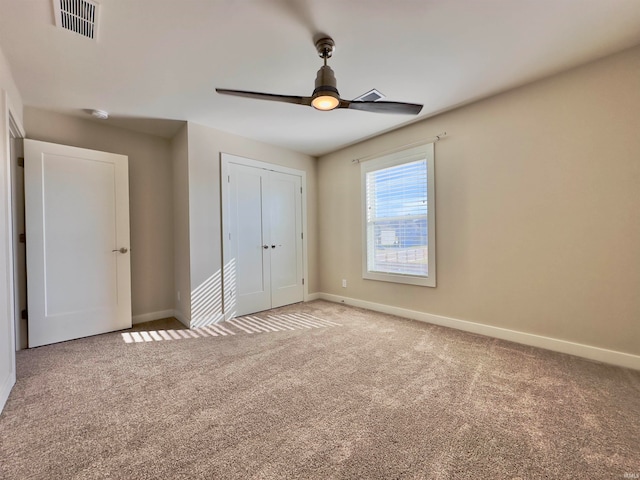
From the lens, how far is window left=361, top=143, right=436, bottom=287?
3.43m

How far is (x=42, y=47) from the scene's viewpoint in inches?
80.1

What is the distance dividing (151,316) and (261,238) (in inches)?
70.7

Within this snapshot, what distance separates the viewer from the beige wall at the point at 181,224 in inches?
136

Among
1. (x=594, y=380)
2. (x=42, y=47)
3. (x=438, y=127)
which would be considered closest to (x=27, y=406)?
(x=42, y=47)

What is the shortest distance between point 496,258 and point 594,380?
122cm

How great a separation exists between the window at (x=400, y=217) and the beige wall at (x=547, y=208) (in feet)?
0.49

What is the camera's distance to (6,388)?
1892 mm

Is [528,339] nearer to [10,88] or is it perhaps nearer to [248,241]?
[248,241]

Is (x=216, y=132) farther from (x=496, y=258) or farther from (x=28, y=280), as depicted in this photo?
(x=496, y=258)

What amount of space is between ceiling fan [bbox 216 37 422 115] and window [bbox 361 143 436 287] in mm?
1466

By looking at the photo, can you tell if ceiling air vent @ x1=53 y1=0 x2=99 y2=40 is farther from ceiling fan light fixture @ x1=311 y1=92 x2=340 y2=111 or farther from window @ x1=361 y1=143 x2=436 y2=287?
window @ x1=361 y1=143 x2=436 y2=287

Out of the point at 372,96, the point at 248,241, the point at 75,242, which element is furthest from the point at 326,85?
the point at 75,242

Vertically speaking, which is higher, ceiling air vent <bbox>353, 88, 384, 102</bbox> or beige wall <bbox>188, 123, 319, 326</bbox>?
ceiling air vent <bbox>353, 88, 384, 102</bbox>

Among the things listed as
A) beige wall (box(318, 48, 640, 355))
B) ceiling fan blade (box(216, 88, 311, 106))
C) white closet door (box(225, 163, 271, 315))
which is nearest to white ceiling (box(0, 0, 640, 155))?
beige wall (box(318, 48, 640, 355))
